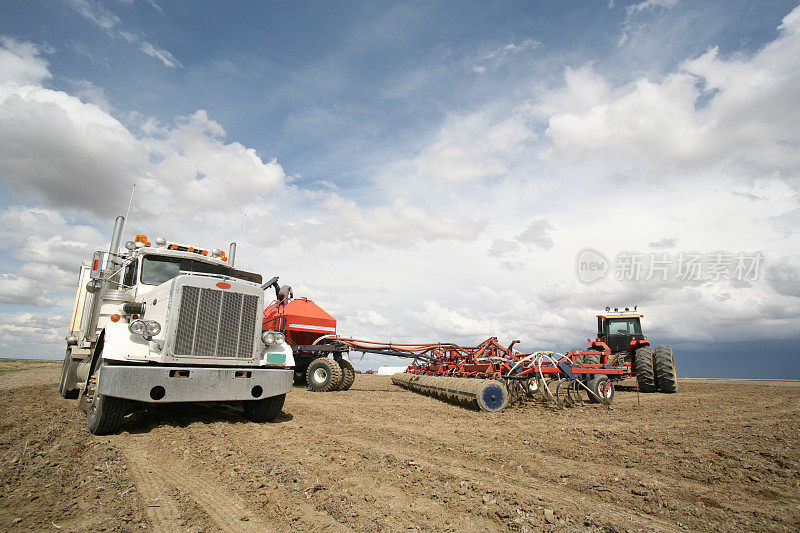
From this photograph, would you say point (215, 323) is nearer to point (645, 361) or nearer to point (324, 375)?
point (324, 375)

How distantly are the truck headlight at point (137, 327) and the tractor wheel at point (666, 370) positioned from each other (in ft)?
48.6

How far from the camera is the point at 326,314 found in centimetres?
1425

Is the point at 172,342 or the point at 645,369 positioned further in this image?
the point at 645,369

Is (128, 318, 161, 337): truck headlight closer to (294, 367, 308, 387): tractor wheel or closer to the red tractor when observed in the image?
(294, 367, 308, 387): tractor wheel

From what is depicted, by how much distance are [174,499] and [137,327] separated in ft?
9.39

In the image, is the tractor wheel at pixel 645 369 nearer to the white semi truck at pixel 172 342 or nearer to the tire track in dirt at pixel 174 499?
the white semi truck at pixel 172 342

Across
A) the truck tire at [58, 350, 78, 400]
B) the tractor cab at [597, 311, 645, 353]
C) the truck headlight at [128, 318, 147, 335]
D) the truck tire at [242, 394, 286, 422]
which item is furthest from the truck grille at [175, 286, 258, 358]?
the tractor cab at [597, 311, 645, 353]

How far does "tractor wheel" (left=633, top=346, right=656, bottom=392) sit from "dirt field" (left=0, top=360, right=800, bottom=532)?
708cm

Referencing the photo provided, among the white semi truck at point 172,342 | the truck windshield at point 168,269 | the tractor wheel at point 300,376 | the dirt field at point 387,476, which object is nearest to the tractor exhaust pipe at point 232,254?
the truck windshield at point 168,269

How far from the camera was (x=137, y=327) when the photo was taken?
5426 mm

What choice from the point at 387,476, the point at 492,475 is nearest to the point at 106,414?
the point at 387,476

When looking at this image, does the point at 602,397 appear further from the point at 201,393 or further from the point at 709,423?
the point at 201,393

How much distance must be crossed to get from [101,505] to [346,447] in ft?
8.03

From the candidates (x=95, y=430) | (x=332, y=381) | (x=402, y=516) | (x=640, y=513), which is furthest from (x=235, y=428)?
(x=332, y=381)
